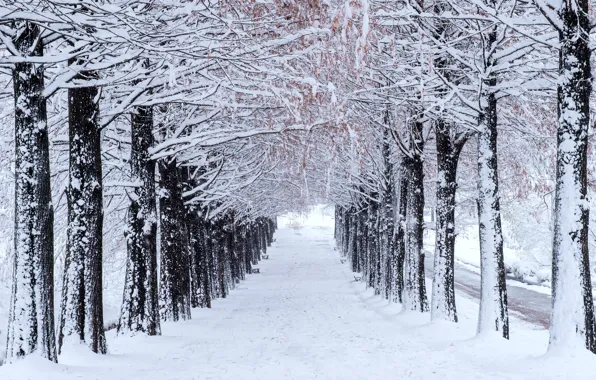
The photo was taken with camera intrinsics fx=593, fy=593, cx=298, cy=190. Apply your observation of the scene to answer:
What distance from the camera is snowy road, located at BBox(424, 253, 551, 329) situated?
24344 millimetres

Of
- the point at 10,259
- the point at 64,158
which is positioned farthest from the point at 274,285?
the point at 64,158

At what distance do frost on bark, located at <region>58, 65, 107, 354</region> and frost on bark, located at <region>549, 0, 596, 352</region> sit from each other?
24.8 feet

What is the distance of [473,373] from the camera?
31.3 feet

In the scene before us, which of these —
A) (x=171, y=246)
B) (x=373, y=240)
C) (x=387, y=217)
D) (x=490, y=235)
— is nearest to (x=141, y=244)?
(x=171, y=246)

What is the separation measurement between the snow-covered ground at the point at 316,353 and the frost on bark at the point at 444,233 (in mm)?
597

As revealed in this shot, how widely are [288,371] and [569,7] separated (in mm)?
7317

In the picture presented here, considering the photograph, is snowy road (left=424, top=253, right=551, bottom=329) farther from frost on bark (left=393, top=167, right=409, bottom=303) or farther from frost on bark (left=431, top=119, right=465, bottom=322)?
Answer: frost on bark (left=431, top=119, right=465, bottom=322)

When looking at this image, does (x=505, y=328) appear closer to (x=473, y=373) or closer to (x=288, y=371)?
(x=473, y=373)

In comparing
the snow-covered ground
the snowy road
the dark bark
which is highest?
the dark bark

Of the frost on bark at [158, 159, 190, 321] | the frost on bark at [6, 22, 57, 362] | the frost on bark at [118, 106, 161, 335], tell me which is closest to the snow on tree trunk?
the frost on bark at [158, 159, 190, 321]

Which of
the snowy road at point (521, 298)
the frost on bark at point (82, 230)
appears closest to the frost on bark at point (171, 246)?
the frost on bark at point (82, 230)

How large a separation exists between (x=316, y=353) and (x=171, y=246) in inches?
246

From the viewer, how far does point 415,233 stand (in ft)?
57.9

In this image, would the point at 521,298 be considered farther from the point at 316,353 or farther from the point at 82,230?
the point at 82,230
